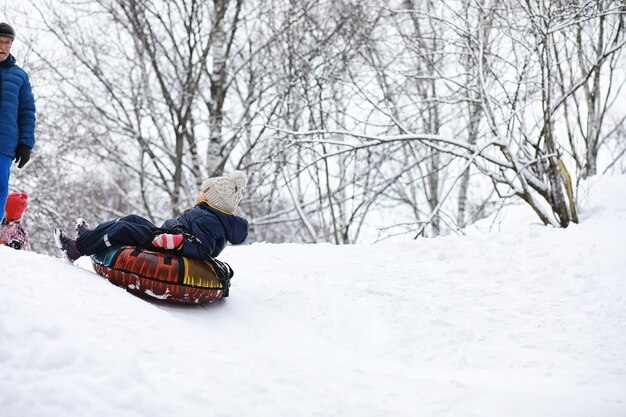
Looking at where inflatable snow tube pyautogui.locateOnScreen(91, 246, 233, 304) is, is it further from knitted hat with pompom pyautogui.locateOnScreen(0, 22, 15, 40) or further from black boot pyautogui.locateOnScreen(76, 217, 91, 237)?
knitted hat with pompom pyautogui.locateOnScreen(0, 22, 15, 40)

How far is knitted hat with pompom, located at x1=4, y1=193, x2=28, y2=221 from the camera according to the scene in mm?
5164

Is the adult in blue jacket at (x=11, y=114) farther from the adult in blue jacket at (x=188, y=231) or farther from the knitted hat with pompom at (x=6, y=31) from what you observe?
the adult in blue jacket at (x=188, y=231)

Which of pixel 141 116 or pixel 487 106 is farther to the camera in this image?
pixel 141 116

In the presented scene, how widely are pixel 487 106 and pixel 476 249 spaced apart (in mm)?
1944

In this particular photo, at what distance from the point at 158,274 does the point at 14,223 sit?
2565 mm

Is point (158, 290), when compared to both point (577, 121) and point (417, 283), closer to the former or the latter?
point (417, 283)

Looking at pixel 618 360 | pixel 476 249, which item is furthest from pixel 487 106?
pixel 618 360

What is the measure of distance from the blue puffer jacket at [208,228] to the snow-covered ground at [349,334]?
1.36ft

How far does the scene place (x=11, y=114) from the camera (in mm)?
4121

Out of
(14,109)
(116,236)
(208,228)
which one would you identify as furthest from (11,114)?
(208,228)

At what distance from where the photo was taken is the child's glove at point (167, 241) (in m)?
3.65

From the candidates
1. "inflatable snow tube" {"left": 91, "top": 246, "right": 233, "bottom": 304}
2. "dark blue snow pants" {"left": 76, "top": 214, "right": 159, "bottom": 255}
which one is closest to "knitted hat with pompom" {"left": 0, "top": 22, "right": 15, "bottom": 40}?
"dark blue snow pants" {"left": 76, "top": 214, "right": 159, "bottom": 255}

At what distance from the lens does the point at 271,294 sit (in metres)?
4.19

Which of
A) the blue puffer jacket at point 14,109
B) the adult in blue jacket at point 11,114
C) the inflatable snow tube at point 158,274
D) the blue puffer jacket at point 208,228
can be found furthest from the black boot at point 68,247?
the blue puffer jacket at point 14,109
